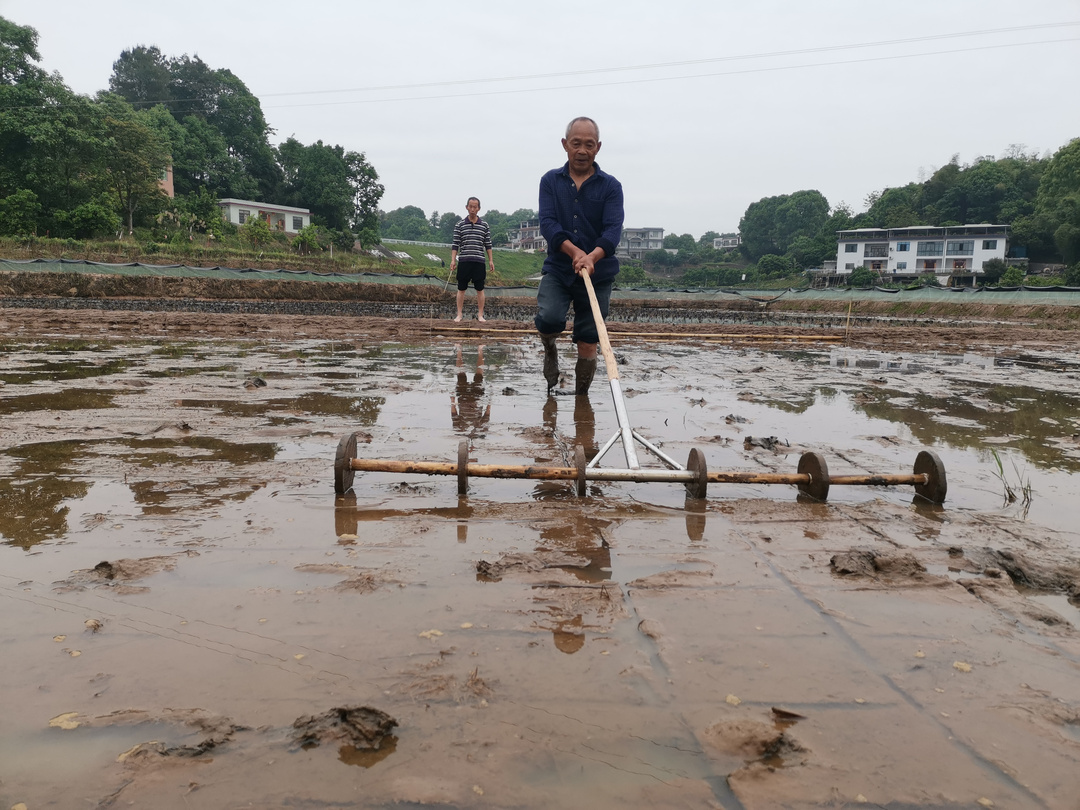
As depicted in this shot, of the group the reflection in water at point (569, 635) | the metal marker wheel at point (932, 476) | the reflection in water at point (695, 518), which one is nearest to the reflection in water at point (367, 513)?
the reflection in water at point (569, 635)

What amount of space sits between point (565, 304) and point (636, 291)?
28.5 m

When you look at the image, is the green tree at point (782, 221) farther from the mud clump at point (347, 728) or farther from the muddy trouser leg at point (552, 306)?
the mud clump at point (347, 728)

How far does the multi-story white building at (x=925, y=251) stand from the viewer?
7131 centimetres

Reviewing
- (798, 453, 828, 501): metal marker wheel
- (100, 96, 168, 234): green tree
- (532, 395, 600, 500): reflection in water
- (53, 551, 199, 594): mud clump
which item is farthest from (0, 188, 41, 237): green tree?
(798, 453, 828, 501): metal marker wheel

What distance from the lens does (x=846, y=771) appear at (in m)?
1.27

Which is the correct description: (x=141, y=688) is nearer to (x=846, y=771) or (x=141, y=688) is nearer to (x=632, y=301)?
(x=846, y=771)

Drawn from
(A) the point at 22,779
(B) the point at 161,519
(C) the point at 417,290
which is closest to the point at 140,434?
(B) the point at 161,519

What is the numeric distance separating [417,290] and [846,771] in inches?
1126

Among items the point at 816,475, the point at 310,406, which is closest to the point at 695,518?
the point at 816,475

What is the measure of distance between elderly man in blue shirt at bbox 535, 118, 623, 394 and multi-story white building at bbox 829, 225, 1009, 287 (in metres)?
75.7

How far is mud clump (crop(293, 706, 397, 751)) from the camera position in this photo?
133 cm

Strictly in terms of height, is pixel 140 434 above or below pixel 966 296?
below

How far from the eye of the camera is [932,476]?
2959 millimetres

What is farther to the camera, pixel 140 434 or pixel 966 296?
pixel 966 296
